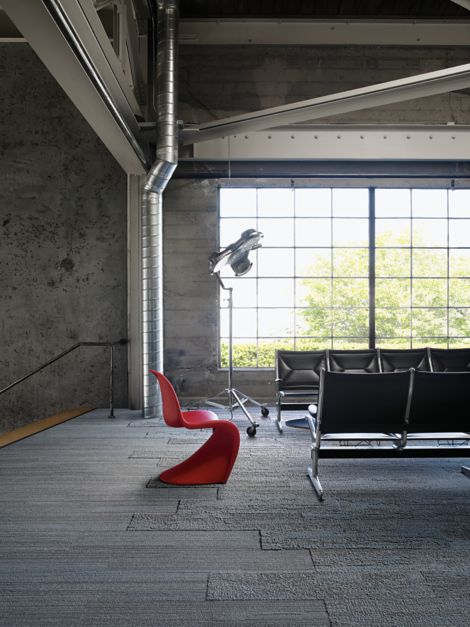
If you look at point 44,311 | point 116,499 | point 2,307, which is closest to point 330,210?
point 44,311

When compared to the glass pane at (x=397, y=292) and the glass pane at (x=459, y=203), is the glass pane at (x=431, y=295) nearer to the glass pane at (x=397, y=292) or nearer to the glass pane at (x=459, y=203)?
the glass pane at (x=397, y=292)

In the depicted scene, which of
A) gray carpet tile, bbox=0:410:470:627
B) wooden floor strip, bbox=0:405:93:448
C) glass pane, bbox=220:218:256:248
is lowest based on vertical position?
wooden floor strip, bbox=0:405:93:448

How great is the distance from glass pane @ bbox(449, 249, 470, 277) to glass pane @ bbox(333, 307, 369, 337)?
1517 millimetres

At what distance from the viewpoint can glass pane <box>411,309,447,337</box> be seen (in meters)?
Answer: 7.72

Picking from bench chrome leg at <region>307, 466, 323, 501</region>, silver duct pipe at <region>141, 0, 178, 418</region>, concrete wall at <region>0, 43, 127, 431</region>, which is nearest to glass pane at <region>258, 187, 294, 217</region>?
silver duct pipe at <region>141, 0, 178, 418</region>

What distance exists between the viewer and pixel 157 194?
652 centimetres

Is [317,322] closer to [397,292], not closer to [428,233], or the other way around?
[397,292]

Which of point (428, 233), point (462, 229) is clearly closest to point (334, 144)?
point (462, 229)

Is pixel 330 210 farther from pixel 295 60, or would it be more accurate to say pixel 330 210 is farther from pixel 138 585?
pixel 138 585

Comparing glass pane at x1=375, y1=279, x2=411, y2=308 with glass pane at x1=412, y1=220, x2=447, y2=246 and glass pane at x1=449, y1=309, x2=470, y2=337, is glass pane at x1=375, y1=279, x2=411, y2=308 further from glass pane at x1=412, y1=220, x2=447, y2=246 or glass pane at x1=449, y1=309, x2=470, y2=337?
glass pane at x1=412, y1=220, x2=447, y2=246

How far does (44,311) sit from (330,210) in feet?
15.0

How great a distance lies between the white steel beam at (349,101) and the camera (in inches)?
194

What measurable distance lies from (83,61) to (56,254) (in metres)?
3.92

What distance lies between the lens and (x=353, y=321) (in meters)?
7.83
